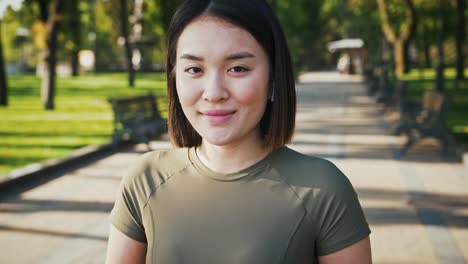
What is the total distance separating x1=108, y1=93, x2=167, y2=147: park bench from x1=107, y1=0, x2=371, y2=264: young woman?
37.8 feet

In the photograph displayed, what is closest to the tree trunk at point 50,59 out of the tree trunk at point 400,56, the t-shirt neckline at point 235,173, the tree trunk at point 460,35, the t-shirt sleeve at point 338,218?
the t-shirt neckline at point 235,173

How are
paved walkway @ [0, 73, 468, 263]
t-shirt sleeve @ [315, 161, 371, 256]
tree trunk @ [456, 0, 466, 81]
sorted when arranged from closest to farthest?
t-shirt sleeve @ [315, 161, 371, 256] → paved walkway @ [0, 73, 468, 263] → tree trunk @ [456, 0, 466, 81]

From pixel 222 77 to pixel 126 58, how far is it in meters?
35.4

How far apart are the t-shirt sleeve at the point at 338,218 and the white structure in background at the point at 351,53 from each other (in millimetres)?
50530

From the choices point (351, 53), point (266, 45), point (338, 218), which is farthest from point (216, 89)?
point (351, 53)

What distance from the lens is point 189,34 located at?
1717mm

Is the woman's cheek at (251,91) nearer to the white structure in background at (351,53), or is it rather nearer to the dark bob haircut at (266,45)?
the dark bob haircut at (266,45)

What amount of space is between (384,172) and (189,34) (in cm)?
893

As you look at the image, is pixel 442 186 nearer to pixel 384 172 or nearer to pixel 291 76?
pixel 384 172

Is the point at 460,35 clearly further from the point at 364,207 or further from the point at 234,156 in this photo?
the point at 234,156

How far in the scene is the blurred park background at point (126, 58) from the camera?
15719 millimetres

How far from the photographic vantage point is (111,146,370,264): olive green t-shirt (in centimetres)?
165

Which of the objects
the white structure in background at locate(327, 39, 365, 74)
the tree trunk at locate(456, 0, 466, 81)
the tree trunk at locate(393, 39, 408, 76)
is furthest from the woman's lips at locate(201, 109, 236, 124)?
the white structure in background at locate(327, 39, 365, 74)

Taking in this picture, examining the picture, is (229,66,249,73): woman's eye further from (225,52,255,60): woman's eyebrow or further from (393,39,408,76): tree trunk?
(393,39,408,76): tree trunk
